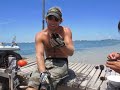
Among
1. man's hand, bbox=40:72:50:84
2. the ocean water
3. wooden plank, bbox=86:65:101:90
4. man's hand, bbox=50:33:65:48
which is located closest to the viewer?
man's hand, bbox=40:72:50:84

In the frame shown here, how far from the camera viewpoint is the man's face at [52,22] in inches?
181

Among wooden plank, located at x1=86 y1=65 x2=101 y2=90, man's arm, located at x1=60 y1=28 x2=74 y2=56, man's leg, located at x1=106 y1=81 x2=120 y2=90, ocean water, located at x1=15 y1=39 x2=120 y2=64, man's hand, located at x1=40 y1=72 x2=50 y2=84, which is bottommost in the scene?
ocean water, located at x1=15 y1=39 x2=120 y2=64

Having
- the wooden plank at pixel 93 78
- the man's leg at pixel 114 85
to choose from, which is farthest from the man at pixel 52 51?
the man's leg at pixel 114 85

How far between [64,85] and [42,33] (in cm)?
112

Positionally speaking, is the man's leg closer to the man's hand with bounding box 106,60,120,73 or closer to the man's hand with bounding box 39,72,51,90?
the man's hand with bounding box 106,60,120,73

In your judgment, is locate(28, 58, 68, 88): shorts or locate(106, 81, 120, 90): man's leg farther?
locate(28, 58, 68, 88): shorts

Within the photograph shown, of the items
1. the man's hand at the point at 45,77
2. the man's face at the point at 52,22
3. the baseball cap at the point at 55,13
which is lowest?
the man's hand at the point at 45,77

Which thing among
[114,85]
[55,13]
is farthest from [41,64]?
[114,85]

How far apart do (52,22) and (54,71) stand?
931 millimetres

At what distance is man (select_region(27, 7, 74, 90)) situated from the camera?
4346 millimetres

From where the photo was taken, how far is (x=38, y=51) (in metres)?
4.72

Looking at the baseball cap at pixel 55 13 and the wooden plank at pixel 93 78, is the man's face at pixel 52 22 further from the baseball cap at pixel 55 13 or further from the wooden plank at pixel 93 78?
the wooden plank at pixel 93 78

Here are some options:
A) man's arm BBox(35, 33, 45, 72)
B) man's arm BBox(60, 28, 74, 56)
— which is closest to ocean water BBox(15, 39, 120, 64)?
man's arm BBox(35, 33, 45, 72)

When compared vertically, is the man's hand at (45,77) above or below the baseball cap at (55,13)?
below
